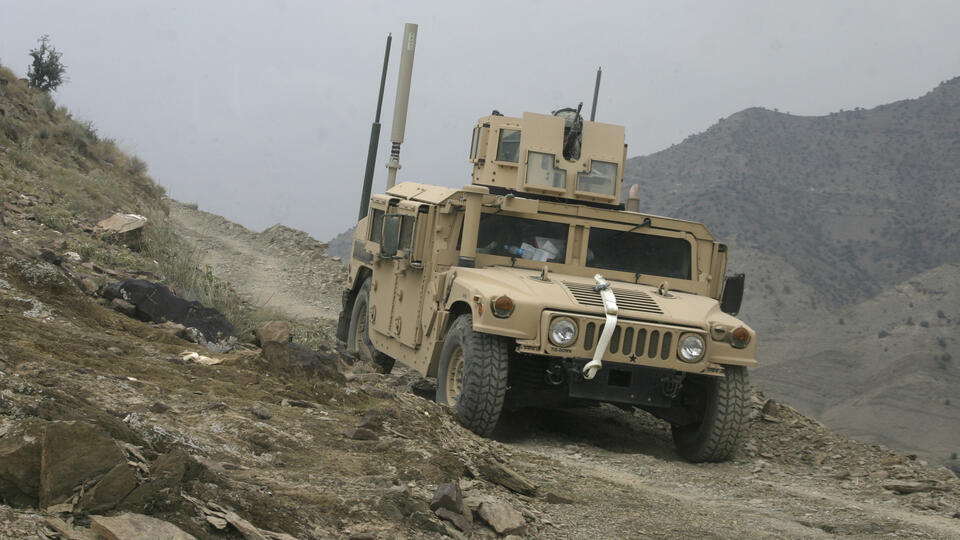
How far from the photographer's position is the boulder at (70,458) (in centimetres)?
375

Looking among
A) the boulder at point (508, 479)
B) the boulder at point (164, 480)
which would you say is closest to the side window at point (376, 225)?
the boulder at point (508, 479)

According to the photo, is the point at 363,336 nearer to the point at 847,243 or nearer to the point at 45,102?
the point at 45,102

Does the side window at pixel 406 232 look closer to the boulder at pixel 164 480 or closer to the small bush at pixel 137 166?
the boulder at pixel 164 480

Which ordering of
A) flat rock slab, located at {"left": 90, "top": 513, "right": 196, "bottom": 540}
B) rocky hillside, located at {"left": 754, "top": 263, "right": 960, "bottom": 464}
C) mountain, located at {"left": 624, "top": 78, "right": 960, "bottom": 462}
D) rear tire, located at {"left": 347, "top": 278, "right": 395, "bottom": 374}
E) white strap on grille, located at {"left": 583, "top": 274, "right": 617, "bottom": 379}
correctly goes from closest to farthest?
flat rock slab, located at {"left": 90, "top": 513, "right": 196, "bottom": 540} < white strap on grille, located at {"left": 583, "top": 274, "right": 617, "bottom": 379} < rear tire, located at {"left": 347, "top": 278, "right": 395, "bottom": 374} < rocky hillside, located at {"left": 754, "top": 263, "right": 960, "bottom": 464} < mountain, located at {"left": 624, "top": 78, "right": 960, "bottom": 462}

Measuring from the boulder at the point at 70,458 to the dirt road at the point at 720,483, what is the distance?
227 cm

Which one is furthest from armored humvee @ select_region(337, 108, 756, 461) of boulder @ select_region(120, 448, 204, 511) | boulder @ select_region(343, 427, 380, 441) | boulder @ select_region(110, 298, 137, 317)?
boulder @ select_region(120, 448, 204, 511)

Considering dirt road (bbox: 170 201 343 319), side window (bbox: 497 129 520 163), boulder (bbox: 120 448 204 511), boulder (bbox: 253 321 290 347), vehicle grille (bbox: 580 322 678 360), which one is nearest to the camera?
boulder (bbox: 120 448 204 511)

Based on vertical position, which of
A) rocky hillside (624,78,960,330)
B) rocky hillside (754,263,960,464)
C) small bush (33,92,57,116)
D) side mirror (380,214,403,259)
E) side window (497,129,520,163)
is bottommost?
rocky hillside (754,263,960,464)

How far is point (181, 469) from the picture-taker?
13.8ft

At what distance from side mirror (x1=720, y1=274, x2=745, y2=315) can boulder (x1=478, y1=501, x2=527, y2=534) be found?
4.53 metres

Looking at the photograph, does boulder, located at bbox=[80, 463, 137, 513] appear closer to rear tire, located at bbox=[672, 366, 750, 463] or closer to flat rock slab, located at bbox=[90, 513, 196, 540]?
flat rock slab, located at bbox=[90, 513, 196, 540]

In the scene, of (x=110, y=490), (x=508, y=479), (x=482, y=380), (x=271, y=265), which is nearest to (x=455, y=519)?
(x=508, y=479)

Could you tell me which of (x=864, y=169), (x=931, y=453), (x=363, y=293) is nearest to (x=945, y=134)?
(x=864, y=169)

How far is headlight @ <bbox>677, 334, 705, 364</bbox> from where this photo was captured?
788 cm
